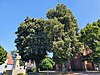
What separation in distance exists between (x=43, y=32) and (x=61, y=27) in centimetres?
400

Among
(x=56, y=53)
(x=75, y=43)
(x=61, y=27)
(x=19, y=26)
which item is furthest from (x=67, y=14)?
(x=19, y=26)

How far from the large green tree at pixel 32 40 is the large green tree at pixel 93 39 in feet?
23.4

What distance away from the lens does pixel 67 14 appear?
29859 millimetres

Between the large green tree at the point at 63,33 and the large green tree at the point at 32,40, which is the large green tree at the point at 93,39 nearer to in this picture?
the large green tree at the point at 63,33

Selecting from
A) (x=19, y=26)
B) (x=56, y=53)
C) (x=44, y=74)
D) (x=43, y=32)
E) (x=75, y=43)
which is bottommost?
(x=44, y=74)

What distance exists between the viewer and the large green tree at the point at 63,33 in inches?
998

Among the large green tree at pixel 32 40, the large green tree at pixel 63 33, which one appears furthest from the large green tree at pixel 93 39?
the large green tree at pixel 32 40

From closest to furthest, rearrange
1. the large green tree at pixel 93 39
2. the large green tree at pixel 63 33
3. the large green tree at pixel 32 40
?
the large green tree at pixel 63 33
the large green tree at pixel 93 39
the large green tree at pixel 32 40

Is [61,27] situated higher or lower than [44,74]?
higher

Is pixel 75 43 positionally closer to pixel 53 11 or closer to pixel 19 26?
pixel 53 11

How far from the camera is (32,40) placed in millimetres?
29016

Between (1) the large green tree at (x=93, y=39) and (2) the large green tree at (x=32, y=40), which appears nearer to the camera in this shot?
(1) the large green tree at (x=93, y=39)

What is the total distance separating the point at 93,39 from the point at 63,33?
543cm

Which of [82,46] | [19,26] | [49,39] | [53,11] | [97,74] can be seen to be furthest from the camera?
[19,26]
